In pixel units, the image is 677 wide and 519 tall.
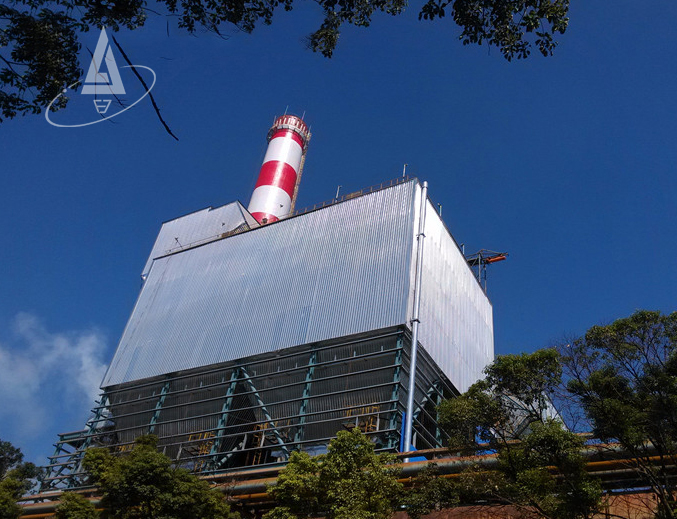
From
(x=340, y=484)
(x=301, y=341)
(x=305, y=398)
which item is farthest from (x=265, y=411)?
(x=340, y=484)

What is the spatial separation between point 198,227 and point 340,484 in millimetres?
28490

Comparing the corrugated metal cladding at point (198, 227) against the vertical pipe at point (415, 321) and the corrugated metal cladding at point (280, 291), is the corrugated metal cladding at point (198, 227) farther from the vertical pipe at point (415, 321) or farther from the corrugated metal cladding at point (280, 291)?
the vertical pipe at point (415, 321)

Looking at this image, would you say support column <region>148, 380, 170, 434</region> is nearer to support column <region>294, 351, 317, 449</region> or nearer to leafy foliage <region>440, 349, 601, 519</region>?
support column <region>294, 351, 317, 449</region>

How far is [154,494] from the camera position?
52.5 ft

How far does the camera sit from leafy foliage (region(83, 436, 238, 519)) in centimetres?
1602

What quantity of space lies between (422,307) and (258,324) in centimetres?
834

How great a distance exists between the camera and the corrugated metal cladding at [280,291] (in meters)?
28.2

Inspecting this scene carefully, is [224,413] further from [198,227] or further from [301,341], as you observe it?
[198,227]

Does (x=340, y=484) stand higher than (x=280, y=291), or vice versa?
(x=280, y=291)

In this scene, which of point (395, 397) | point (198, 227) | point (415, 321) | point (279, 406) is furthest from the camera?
point (198, 227)

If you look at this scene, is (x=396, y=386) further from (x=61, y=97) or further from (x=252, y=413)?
(x=61, y=97)

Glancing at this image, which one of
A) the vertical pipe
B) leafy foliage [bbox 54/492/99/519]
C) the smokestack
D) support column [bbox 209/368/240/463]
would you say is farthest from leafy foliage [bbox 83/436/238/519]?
the smokestack

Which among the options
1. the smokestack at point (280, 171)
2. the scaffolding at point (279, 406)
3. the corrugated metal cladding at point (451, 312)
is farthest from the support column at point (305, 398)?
the smokestack at point (280, 171)

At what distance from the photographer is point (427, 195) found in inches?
1247
